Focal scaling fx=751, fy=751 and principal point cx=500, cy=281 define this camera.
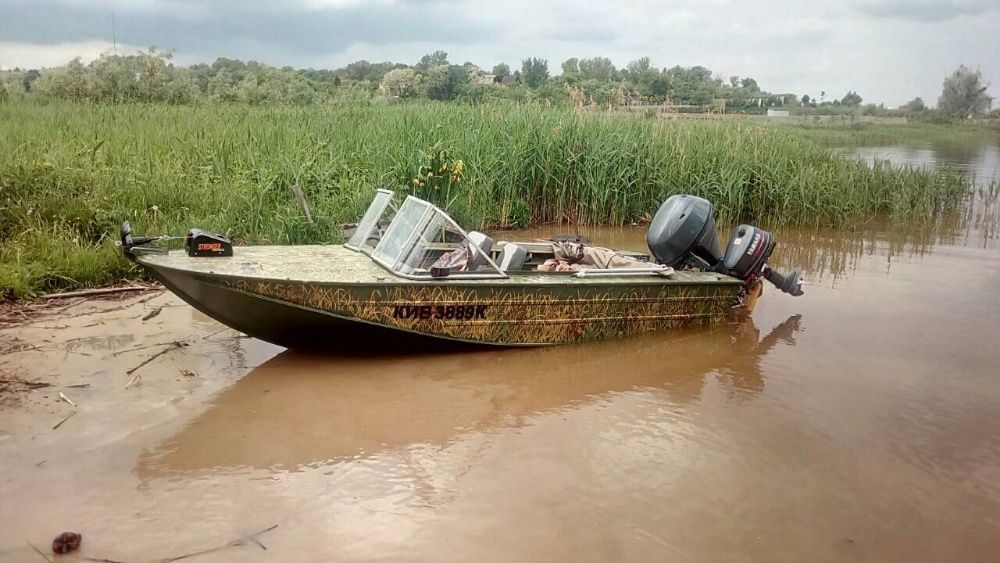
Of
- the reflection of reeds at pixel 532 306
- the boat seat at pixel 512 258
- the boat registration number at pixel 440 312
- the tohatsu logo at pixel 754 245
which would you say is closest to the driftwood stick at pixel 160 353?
the reflection of reeds at pixel 532 306

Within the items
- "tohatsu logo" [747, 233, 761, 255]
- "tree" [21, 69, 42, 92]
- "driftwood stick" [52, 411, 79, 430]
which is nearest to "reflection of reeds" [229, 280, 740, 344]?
"tohatsu logo" [747, 233, 761, 255]

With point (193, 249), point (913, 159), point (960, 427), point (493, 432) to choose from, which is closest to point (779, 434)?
point (960, 427)

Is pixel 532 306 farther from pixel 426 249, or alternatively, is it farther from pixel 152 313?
pixel 152 313

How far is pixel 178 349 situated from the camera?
589 centimetres

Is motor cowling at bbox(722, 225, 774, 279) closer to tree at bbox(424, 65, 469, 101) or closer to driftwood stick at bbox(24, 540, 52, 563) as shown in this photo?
driftwood stick at bbox(24, 540, 52, 563)

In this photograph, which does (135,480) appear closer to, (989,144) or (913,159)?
(913,159)

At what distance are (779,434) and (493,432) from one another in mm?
1889

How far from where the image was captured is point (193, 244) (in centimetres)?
533

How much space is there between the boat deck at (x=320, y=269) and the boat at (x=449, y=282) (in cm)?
1

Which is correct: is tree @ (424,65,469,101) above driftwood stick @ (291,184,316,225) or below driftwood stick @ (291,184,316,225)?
above

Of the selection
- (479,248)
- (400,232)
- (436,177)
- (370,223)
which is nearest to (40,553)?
(400,232)

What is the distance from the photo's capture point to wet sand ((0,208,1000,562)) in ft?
12.0

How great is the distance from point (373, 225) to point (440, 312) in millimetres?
1308

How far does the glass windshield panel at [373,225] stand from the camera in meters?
6.45
